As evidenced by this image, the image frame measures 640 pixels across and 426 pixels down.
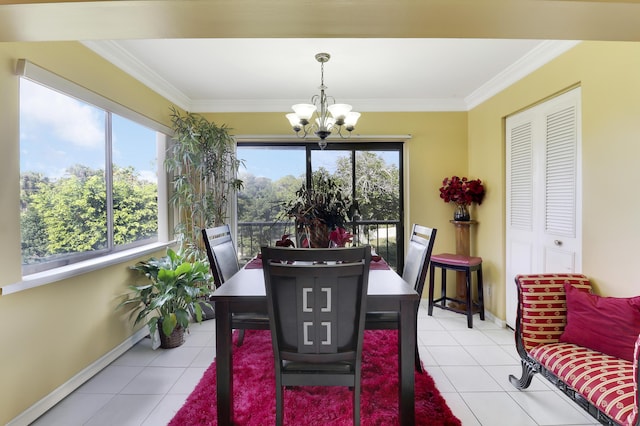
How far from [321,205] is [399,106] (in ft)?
7.13

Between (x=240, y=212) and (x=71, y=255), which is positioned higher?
(x=240, y=212)

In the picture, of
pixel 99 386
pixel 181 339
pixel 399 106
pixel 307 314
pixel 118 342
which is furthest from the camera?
pixel 399 106

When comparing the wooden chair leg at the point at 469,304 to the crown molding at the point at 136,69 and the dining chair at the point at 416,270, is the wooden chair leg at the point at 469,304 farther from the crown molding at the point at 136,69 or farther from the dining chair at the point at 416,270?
the crown molding at the point at 136,69

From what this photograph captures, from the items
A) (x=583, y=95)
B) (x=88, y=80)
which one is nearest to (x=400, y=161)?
(x=583, y=95)

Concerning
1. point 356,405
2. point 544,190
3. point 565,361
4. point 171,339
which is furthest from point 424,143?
point 171,339

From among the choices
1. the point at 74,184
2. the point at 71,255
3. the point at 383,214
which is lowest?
the point at 71,255

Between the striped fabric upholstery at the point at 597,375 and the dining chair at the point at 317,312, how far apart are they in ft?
3.52

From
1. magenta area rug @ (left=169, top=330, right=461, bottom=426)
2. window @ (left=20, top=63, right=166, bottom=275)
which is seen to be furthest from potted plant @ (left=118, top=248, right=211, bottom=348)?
magenta area rug @ (left=169, top=330, right=461, bottom=426)

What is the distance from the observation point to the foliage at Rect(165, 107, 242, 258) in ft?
10.1

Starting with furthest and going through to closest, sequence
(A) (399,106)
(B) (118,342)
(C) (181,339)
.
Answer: (A) (399,106)
(C) (181,339)
(B) (118,342)

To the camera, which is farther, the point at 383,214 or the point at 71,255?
the point at 383,214

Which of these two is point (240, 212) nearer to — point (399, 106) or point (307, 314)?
point (399, 106)

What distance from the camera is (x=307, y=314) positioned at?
137 centimetres

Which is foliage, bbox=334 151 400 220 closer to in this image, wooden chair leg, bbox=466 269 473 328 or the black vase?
the black vase
